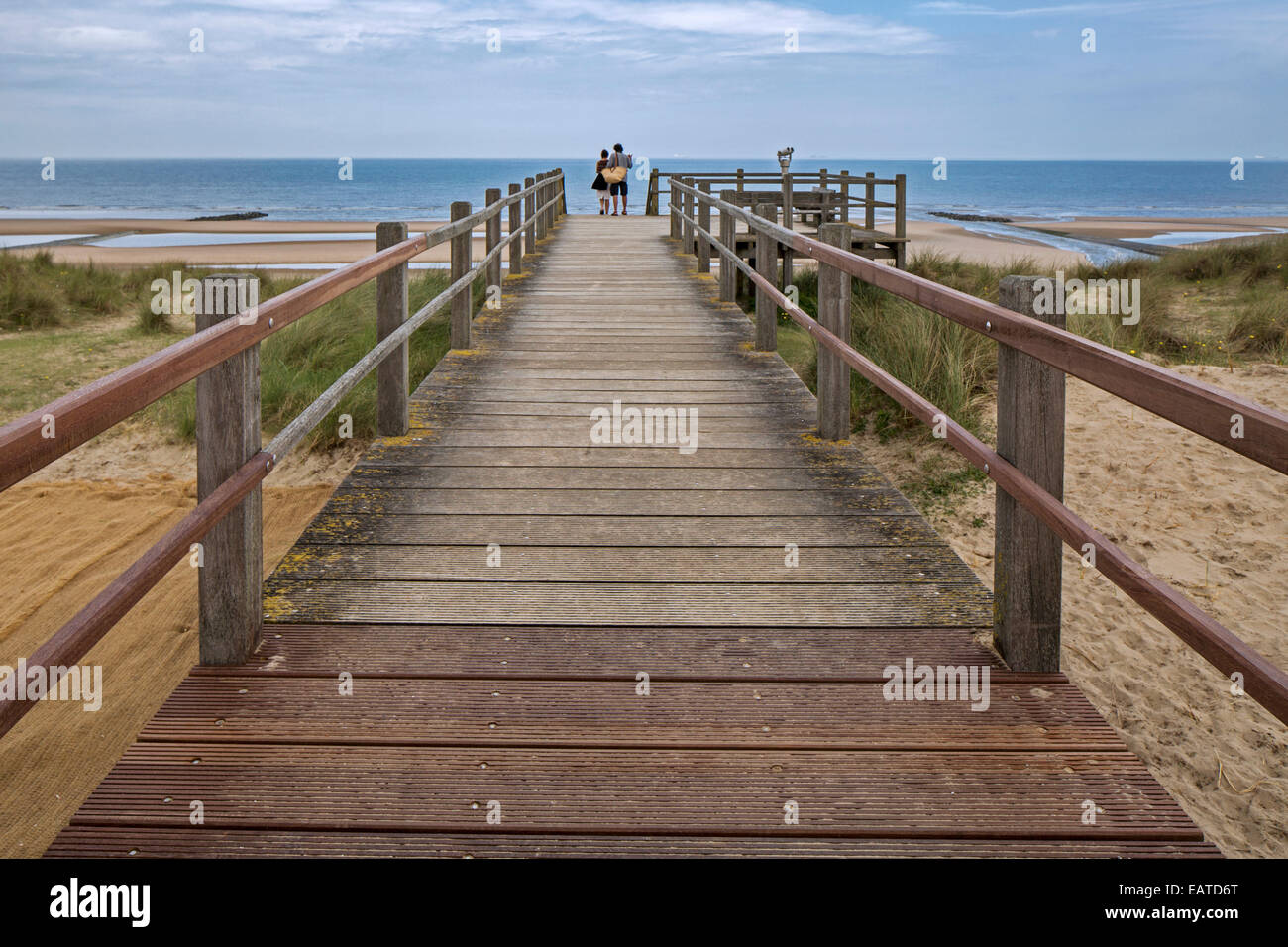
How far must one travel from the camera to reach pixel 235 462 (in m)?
2.98

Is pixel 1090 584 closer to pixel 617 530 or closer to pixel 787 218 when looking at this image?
pixel 617 530

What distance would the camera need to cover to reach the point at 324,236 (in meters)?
44.0

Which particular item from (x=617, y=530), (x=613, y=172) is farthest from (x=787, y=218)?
(x=617, y=530)

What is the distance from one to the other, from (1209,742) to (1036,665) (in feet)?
7.29

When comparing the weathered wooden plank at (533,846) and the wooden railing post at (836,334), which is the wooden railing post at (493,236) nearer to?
the wooden railing post at (836,334)

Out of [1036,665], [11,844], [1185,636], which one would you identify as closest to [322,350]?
[11,844]

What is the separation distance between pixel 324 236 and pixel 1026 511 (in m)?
44.2

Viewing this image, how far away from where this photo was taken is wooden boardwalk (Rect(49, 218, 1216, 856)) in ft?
7.93

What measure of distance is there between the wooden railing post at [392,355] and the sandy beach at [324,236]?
15.5 metres

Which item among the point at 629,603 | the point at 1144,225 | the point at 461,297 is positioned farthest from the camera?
the point at 1144,225

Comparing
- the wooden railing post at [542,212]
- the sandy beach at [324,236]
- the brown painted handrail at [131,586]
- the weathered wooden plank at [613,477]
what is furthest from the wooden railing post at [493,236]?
the sandy beach at [324,236]

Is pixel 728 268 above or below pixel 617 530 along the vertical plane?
above

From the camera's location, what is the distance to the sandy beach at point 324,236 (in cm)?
3025

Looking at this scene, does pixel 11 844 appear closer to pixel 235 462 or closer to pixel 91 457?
pixel 235 462
